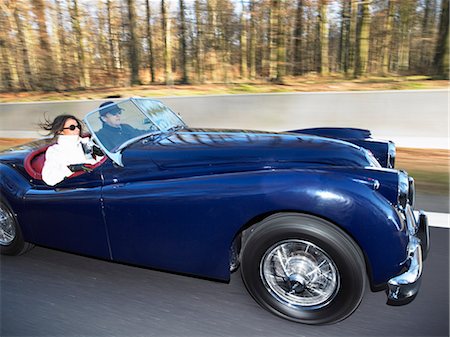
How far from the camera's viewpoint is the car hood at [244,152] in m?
2.60

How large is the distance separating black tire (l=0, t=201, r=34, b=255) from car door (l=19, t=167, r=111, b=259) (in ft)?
0.64

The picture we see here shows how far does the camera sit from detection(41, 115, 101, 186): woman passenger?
291 cm

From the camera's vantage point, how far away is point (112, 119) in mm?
3051

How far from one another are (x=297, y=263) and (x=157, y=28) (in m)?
17.9

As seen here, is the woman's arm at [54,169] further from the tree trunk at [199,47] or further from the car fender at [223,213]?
the tree trunk at [199,47]

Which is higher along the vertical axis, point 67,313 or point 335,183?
point 335,183

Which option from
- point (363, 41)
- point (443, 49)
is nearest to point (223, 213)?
point (443, 49)

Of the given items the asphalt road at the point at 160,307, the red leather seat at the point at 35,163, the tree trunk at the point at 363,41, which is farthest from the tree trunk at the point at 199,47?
the asphalt road at the point at 160,307

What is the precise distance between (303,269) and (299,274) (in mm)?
46

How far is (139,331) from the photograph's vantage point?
2.24 m

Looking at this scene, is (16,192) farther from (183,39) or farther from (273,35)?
(183,39)

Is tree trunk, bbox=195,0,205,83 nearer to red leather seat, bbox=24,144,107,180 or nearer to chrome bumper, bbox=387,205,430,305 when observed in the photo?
red leather seat, bbox=24,144,107,180

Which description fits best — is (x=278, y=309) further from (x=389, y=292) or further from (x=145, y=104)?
(x=145, y=104)

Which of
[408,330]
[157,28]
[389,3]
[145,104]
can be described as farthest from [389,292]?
[157,28]
